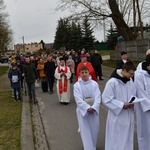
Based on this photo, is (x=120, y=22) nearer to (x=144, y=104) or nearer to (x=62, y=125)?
(x=62, y=125)

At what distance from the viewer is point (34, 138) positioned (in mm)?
7809

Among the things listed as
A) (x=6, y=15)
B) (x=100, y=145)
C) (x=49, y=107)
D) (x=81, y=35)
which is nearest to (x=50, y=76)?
(x=49, y=107)

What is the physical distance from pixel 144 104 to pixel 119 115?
1.77ft

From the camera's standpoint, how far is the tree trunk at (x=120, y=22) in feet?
94.5

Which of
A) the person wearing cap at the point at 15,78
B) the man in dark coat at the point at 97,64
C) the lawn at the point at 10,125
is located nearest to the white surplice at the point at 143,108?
the lawn at the point at 10,125

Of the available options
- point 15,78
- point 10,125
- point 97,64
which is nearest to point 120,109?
point 10,125

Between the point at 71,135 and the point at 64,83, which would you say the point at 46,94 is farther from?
the point at 71,135

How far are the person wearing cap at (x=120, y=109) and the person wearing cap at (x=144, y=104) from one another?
0.85 feet

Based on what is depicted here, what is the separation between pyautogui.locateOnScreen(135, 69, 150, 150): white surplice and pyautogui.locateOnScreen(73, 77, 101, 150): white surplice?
2.80 ft

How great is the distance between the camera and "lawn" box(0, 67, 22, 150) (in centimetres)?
730

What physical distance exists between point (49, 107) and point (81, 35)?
5406 centimetres

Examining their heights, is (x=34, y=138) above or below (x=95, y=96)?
below

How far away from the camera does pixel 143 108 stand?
571 centimetres

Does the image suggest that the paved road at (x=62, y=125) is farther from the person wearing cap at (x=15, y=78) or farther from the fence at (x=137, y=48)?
the fence at (x=137, y=48)
